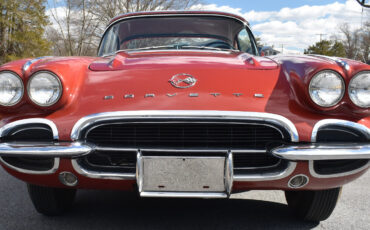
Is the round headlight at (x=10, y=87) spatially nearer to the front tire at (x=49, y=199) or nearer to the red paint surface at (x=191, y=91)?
the red paint surface at (x=191, y=91)

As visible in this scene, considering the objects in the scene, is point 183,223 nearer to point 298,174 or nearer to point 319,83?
point 298,174

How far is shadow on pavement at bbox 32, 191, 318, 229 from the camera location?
236 cm

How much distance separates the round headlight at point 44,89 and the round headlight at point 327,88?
1387mm

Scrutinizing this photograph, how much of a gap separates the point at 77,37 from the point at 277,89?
22.8 meters

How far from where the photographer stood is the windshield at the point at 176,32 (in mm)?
3492

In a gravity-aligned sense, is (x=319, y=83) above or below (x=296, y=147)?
above

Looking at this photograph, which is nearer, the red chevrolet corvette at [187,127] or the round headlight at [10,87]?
the red chevrolet corvette at [187,127]

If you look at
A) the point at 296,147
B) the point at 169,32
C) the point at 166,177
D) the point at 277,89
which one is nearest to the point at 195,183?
the point at 166,177

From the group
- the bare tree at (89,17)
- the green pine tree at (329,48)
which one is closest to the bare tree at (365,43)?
the green pine tree at (329,48)

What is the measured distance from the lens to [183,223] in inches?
93.7

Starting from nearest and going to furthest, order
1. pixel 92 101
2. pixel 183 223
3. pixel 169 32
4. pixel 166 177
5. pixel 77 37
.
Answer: pixel 166 177 → pixel 92 101 → pixel 183 223 → pixel 169 32 → pixel 77 37

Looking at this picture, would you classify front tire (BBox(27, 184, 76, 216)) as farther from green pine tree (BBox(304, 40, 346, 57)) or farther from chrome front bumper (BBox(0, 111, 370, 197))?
green pine tree (BBox(304, 40, 346, 57))

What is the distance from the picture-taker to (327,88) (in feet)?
6.78

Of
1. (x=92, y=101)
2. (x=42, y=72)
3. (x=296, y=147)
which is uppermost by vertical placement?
(x=42, y=72)
